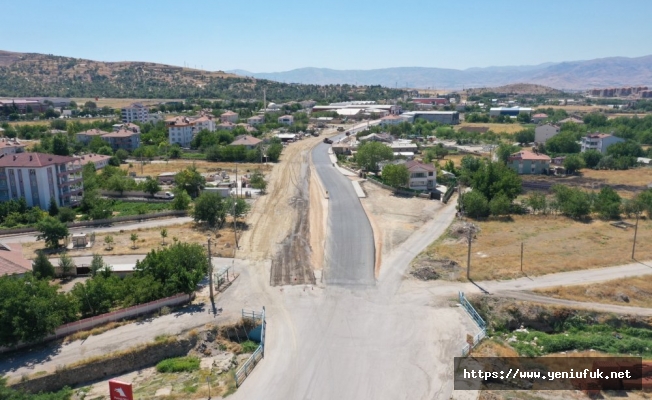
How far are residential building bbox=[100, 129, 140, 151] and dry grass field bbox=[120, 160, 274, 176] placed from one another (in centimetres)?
1065

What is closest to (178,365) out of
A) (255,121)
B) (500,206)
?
(500,206)

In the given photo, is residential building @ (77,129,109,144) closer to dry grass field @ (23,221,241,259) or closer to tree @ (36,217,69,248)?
dry grass field @ (23,221,241,259)

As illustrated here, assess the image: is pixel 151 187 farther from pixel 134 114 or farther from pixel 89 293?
pixel 134 114

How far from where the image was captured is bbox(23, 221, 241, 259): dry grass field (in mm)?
38500

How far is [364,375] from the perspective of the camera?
873 inches

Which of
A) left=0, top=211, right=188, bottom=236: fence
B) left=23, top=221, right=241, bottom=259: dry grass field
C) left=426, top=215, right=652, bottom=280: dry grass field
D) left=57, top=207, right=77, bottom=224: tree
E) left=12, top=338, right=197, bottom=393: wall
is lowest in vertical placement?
left=12, top=338, right=197, bottom=393: wall

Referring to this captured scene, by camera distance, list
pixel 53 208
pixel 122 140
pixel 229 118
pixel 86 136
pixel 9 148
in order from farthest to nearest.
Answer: pixel 229 118
pixel 86 136
pixel 122 140
pixel 9 148
pixel 53 208

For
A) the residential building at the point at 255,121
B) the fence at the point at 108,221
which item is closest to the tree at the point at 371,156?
the fence at the point at 108,221

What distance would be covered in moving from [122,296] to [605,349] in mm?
25901

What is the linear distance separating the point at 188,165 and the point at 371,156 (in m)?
27.6

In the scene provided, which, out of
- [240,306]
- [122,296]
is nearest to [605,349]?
[240,306]

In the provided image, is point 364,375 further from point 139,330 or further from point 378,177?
point 378,177

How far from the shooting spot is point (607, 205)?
4788 cm

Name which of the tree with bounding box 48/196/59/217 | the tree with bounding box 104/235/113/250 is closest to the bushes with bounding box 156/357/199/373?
the tree with bounding box 104/235/113/250
